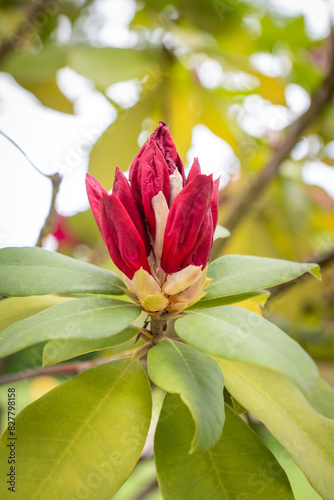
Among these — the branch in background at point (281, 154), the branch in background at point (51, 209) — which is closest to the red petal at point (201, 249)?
the branch in background at point (51, 209)

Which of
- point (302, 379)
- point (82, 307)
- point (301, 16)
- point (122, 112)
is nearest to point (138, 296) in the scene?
point (82, 307)

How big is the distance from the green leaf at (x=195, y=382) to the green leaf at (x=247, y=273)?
8 centimetres

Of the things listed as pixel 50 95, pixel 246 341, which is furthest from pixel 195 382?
pixel 50 95

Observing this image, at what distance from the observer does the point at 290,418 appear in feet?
1.42

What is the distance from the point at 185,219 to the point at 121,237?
0.07 meters

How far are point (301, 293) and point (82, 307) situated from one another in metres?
1.01

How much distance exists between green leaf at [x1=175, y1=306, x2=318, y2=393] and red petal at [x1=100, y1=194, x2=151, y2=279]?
0.08 metres

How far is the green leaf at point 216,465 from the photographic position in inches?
15.4

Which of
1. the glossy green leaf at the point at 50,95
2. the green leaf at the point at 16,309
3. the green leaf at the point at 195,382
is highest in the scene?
the glossy green leaf at the point at 50,95

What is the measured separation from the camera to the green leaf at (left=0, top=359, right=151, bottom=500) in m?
0.37

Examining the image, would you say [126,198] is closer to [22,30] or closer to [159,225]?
[159,225]

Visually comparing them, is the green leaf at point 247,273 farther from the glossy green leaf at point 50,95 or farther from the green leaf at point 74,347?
the glossy green leaf at point 50,95

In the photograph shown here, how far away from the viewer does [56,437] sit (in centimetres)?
39

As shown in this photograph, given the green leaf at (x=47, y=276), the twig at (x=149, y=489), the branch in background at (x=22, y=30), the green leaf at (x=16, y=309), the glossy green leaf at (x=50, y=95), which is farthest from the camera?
the glossy green leaf at (x=50, y=95)
